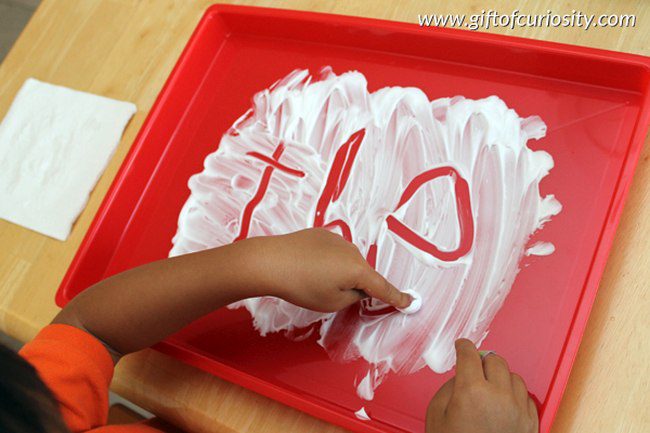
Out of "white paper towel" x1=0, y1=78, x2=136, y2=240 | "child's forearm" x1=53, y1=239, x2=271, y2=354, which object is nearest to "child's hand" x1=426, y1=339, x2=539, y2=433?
"child's forearm" x1=53, y1=239, x2=271, y2=354

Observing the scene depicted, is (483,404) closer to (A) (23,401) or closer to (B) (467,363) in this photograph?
(B) (467,363)

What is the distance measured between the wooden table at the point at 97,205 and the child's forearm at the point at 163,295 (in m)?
0.06

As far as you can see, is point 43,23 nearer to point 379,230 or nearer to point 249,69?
point 249,69

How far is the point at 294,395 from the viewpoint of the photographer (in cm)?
49

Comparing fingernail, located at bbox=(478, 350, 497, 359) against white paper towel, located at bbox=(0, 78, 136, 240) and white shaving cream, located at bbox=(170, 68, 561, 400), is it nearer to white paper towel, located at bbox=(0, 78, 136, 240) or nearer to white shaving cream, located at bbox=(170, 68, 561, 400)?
white shaving cream, located at bbox=(170, 68, 561, 400)

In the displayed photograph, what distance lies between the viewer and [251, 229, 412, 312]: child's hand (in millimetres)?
476

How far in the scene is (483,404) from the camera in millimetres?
420

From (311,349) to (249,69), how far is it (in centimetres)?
35

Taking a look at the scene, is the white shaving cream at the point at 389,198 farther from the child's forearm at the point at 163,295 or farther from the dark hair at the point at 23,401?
the dark hair at the point at 23,401

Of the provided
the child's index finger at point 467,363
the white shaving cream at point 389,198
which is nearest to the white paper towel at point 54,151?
the white shaving cream at point 389,198

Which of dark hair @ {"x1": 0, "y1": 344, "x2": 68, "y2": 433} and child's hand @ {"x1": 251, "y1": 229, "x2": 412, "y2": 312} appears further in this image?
child's hand @ {"x1": 251, "y1": 229, "x2": 412, "y2": 312}

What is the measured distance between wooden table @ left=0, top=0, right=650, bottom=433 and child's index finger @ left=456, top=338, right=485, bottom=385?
8 cm

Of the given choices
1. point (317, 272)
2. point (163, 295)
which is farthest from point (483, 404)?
point (163, 295)

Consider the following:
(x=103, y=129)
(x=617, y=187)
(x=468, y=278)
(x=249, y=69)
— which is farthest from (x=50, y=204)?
(x=617, y=187)
